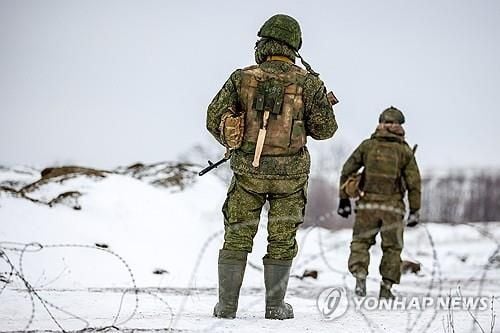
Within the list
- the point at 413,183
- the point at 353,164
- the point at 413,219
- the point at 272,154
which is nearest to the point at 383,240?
the point at 413,219

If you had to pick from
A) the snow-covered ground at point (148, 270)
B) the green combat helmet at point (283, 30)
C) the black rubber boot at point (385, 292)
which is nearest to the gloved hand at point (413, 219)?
the snow-covered ground at point (148, 270)

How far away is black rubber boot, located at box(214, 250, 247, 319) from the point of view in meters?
4.40

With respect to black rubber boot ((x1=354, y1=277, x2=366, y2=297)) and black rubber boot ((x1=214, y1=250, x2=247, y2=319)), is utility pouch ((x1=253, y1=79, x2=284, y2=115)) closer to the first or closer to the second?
black rubber boot ((x1=214, y1=250, x2=247, y2=319))

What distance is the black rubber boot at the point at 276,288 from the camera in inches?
175

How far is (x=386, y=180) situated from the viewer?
21.9ft

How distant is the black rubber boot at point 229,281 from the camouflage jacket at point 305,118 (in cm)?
57

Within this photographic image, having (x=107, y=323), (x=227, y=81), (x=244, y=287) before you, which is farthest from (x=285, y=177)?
(x=244, y=287)

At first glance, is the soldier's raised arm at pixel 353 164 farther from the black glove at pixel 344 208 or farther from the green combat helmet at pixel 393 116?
the green combat helmet at pixel 393 116

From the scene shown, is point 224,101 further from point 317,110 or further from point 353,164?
point 353,164

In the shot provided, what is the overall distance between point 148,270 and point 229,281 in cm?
383

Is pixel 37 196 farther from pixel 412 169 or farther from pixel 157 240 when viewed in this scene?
pixel 412 169

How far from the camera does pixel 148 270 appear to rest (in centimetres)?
806

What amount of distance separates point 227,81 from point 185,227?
5.47 metres

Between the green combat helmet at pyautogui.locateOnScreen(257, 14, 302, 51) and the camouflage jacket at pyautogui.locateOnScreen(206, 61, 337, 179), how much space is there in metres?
0.17
